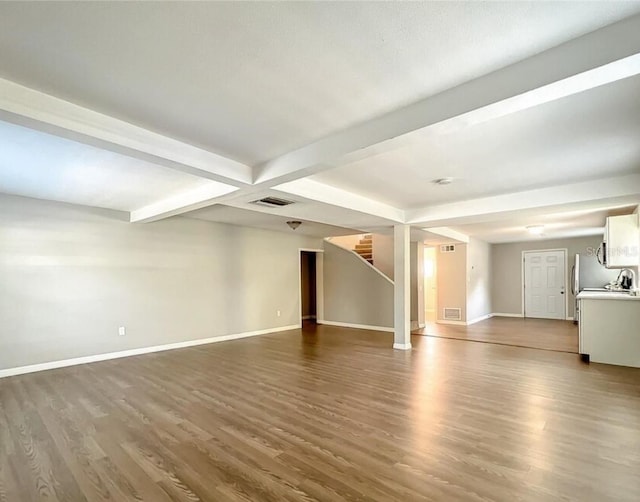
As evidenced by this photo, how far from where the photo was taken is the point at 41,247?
16.6 ft

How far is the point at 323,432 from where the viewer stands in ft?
9.49

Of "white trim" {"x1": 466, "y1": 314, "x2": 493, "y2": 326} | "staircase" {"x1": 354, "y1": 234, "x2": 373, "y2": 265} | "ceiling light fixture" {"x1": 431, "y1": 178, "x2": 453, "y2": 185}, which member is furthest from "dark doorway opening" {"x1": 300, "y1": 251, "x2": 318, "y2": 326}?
"ceiling light fixture" {"x1": 431, "y1": 178, "x2": 453, "y2": 185}

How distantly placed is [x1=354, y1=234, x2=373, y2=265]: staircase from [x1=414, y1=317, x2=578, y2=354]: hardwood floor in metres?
3.06

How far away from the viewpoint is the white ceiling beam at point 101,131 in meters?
2.12

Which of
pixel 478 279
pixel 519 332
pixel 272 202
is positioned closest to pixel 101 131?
pixel 272 202

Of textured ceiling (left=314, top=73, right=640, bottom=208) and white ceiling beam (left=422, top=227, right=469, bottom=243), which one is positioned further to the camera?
white ceiling beam (left=422, top=227, right=469, bottom=243)

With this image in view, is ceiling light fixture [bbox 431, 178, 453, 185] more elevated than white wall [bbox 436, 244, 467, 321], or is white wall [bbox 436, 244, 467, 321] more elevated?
ceiling light fixture [bbox 431, 178, 453, 185]

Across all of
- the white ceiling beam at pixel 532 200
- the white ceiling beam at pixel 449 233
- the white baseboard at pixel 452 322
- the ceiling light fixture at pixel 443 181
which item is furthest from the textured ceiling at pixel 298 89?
the white baseboard at pixel 452 322

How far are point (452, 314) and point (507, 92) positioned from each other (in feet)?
27.9

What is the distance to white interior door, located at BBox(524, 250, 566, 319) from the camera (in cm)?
1012

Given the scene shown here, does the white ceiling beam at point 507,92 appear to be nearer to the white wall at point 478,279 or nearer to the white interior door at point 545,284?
the white wall at point 478,279

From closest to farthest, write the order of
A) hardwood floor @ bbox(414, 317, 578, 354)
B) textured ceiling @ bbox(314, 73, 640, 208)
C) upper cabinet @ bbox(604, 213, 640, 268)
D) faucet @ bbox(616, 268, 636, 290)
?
textured ceiling @ bbox(314, 73, 640, 208)
upper cabinet @ bbox(604, 213, 640, 268)
faucet @ bbox(616, 268, 636, 290)
hardwood floor @ bbox(414, 317, 578, 354)

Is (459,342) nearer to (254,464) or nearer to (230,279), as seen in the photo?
(230,279)

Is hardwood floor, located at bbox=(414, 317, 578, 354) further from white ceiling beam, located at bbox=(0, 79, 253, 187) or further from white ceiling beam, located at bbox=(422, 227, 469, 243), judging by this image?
white ceiling beam, located at bbox=(0, 79, 253, 187)
